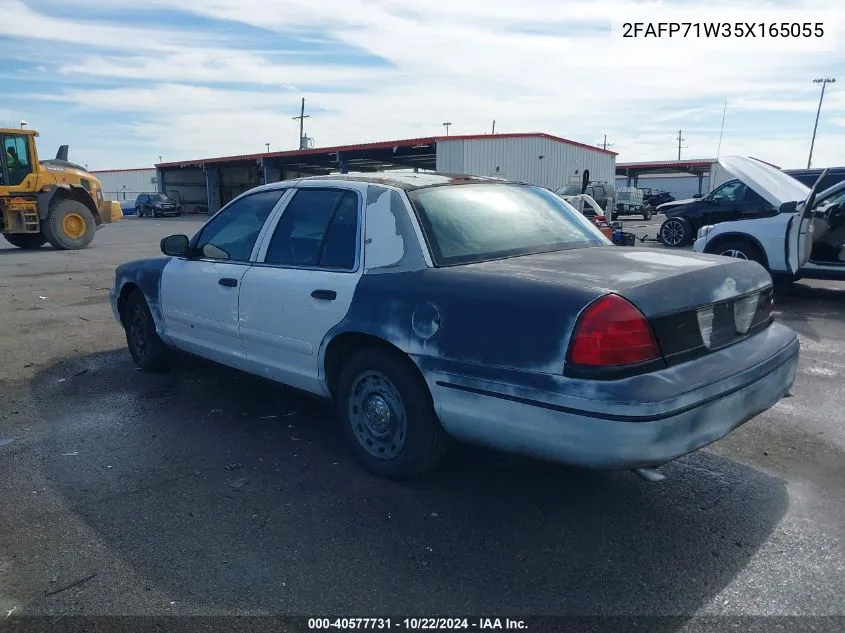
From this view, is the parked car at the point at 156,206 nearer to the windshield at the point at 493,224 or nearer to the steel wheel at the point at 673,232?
the steel wheel at the point at 673,232

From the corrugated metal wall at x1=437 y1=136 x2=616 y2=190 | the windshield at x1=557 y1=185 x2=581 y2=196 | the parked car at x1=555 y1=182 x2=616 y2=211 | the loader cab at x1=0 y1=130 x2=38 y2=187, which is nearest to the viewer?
the loader cab at x1=0 y1=130 x2=38 y2=187

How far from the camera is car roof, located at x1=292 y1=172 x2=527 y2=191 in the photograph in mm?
3949

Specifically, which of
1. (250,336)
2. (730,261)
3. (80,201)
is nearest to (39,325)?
(250,336)

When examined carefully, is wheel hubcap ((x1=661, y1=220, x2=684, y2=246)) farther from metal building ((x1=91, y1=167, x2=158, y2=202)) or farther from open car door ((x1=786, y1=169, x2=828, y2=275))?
metal building ((x1=91, y1=167, x2=158, y2=202))

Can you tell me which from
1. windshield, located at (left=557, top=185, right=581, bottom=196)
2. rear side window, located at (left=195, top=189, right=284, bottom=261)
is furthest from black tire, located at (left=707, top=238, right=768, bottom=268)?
windshield, located at (left=557, top=185, right=581, bottom=196)

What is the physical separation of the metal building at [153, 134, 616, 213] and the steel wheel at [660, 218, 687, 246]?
7.38 metres

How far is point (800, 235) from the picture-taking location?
27.1 ft

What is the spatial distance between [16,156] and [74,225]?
2.29 metres

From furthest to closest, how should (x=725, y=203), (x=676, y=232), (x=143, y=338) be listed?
(x=676, y=232) < (x=725, y=203) < (x=143, y=338)

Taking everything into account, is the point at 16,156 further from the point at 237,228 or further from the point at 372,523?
the point at 372,523

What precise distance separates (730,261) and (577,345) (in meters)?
1.23

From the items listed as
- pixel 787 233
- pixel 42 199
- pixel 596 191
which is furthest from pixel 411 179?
pixel 596 191

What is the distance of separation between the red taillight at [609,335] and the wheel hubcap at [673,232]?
50.5ft

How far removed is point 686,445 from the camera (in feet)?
9.52
